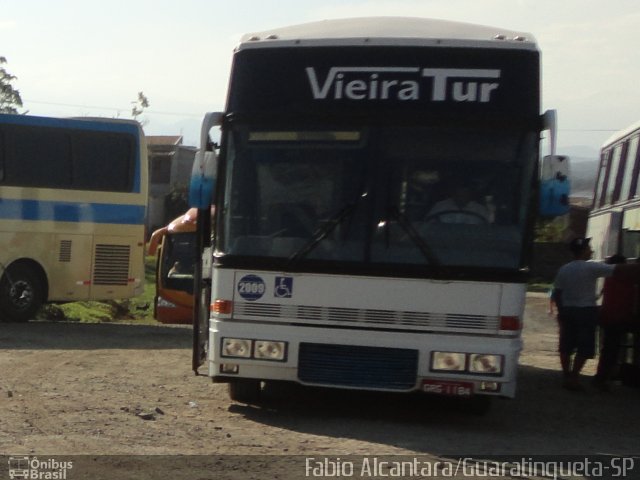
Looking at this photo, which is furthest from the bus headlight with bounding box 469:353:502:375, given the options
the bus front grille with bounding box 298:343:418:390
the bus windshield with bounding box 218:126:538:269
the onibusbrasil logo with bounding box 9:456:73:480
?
the onibusbrasil logo with bounding box 9:456:73:480

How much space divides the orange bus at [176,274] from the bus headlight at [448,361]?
1421 cm

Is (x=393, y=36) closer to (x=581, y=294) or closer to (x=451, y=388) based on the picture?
(x=451, y=388)

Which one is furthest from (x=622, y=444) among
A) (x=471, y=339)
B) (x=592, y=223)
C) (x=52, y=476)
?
(x=592, y=223)

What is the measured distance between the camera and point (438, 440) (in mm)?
9531

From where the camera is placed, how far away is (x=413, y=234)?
9570 mm

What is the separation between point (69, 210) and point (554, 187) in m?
12.5

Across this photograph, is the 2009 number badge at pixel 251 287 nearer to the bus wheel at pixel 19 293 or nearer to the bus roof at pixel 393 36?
the bus roof at pixel 393 36

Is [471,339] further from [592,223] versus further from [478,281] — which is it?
[592,223]

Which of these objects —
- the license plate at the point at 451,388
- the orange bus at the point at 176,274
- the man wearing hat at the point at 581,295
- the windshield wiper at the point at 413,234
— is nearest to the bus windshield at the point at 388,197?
the windshield wiper at the point at 413,234

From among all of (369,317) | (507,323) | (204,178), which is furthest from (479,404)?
(204,178)

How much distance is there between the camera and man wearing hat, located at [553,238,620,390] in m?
12.7

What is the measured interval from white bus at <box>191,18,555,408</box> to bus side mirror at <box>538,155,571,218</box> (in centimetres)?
9

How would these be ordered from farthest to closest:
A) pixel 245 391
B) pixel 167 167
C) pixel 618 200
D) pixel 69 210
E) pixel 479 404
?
pixel 167 167 < pixel 69 210 < pixel 618 200 < pixel 245 391 < pixel 479 404

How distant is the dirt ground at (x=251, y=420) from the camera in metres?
8.74
